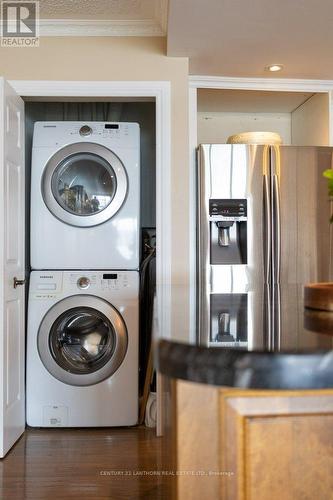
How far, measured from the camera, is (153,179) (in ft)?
12.9

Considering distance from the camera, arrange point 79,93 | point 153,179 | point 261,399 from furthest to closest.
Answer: point 153,179, point 79,93, point 261,399

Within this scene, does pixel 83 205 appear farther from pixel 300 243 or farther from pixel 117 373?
pixel 300 243

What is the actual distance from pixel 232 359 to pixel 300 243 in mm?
2675

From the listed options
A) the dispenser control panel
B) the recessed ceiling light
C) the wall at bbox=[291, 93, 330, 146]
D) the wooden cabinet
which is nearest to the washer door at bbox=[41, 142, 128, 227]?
the dispenser control panel

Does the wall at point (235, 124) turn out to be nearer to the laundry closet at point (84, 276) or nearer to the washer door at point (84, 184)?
the laundry closet at point (84, 276)

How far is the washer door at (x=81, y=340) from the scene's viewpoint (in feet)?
9.89

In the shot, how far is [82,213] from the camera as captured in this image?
10.2 feet

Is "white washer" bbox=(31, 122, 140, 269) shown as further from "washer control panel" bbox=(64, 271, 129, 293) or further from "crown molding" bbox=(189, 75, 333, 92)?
"crown molding" bbox=(189, 75, 333, 92)

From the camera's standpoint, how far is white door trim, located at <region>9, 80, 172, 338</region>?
2967 mm

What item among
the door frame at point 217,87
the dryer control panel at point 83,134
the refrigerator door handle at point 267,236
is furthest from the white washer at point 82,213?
the refrigerator door handle at point 267,236

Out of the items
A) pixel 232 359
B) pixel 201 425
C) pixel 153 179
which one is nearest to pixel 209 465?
pixel 201 425

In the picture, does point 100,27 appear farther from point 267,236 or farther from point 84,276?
point 267,236

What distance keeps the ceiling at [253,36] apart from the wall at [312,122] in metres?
0.24

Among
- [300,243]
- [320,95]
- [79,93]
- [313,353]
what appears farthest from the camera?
[320,95]
